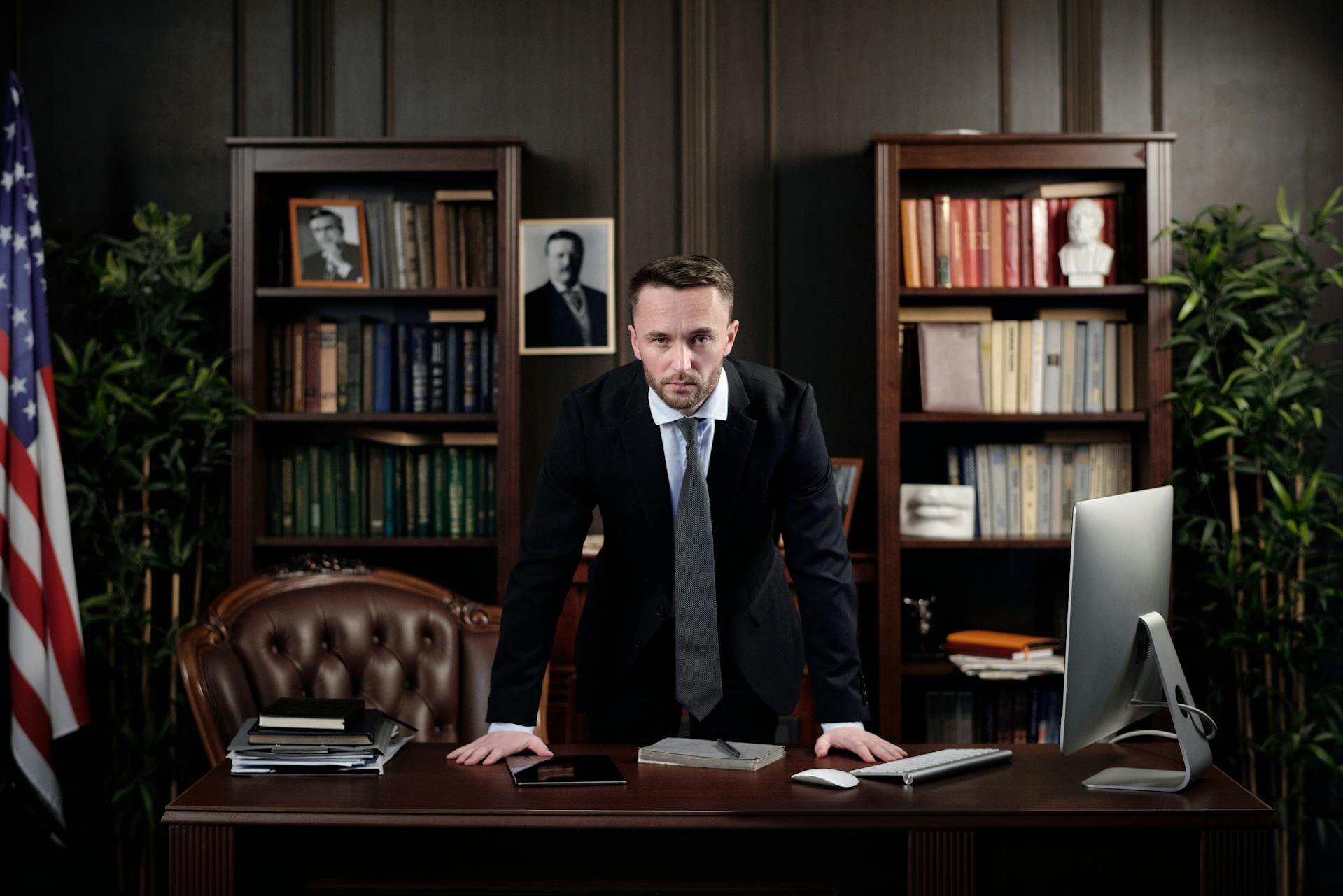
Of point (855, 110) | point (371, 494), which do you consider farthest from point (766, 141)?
point (371, 494)

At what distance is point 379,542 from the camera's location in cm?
348

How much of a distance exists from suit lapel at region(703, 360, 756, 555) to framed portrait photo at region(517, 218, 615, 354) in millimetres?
1582

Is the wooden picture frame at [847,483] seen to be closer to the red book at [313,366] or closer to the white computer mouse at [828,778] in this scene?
the red book at [313,366]

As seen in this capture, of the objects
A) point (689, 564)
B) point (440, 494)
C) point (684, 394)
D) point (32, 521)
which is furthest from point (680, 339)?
point (32, 521)

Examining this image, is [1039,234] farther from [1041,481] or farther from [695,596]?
[695,596]

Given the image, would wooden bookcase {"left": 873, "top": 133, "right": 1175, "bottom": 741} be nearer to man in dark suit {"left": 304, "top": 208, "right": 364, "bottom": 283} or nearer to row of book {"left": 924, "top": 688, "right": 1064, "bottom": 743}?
row of book {"left": 924, "top": 688, "right": 1064, "bottom": 743}

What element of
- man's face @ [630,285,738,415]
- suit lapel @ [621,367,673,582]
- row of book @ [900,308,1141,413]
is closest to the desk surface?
suit lapel @ [621,367,673,582]

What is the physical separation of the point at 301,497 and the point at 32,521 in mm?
711

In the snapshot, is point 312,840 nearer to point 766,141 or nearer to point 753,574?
point 753,574

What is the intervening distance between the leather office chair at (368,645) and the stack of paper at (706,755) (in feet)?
2.06

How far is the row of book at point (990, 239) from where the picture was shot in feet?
11.4

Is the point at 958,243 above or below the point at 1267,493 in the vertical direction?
above

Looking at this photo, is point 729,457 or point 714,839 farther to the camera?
point 729,457

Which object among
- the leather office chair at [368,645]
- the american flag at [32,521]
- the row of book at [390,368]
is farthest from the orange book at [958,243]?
the american flag at [32,521]
